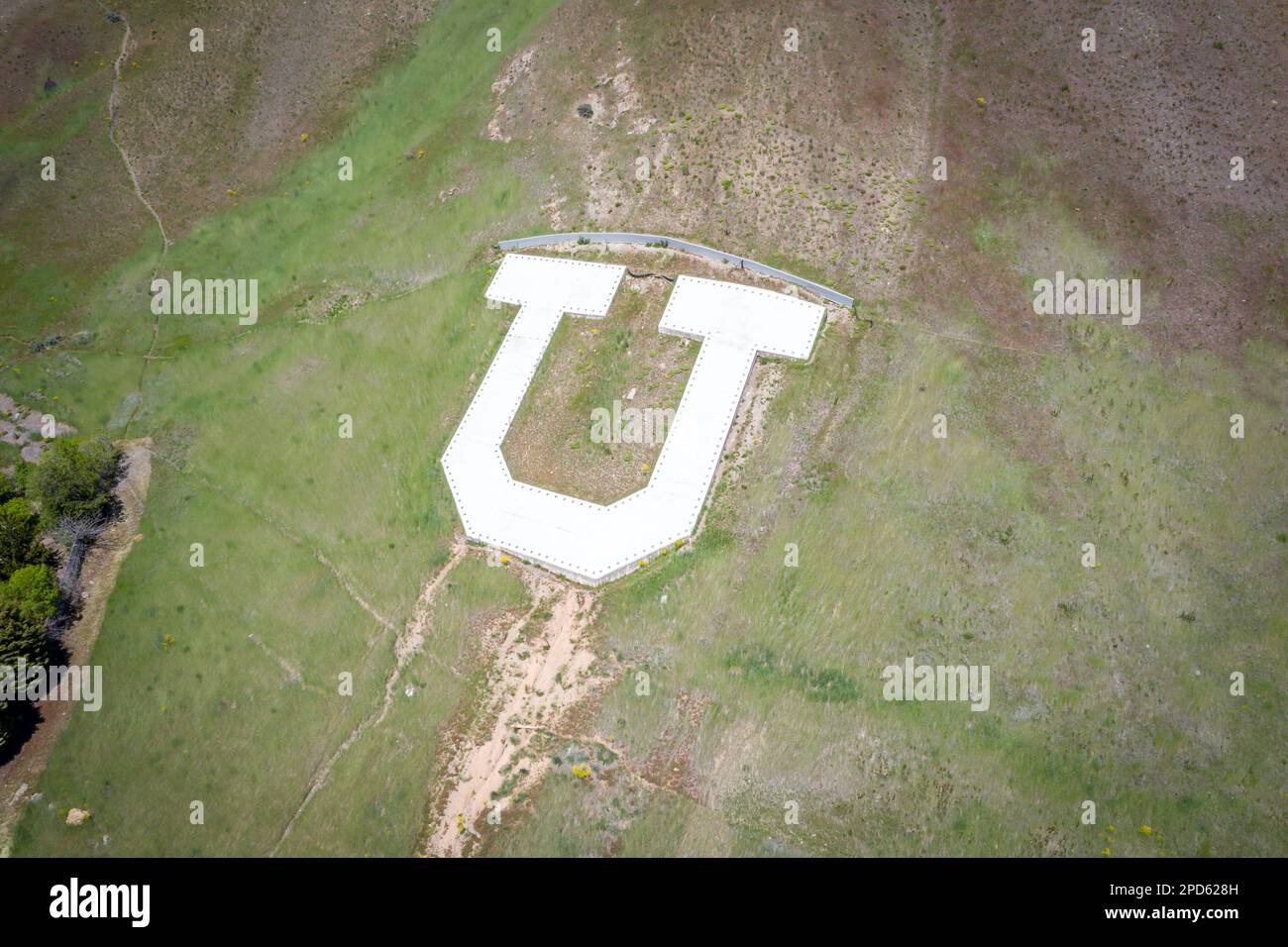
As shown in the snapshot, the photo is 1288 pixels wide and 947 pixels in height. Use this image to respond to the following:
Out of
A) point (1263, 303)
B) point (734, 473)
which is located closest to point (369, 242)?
point (734, 473)

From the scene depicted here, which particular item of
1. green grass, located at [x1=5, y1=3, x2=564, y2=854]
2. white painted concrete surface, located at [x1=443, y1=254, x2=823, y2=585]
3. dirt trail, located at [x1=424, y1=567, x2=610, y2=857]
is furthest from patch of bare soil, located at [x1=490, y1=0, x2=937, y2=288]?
dirt trail, located at [x1=424, y1=567, x2=610, y2=857]

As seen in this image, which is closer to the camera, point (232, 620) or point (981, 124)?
point (232, 620)

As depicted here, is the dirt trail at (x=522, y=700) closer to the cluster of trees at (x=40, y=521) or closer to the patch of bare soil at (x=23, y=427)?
the cluster of trees at (x=40, y=521)

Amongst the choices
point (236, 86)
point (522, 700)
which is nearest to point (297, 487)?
point (522, 700)

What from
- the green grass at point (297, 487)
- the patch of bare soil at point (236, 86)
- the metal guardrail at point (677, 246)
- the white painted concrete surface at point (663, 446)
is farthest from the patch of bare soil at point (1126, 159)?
the patch of bare soil at point (236, 86)

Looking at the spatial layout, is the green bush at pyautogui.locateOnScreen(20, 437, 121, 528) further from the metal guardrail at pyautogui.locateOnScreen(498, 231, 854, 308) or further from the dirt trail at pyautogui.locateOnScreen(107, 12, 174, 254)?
the metal guardrail at pyautogui.locateOnScreen(498, 231, 854, 308)

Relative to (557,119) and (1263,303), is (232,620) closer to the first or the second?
(557,119)
